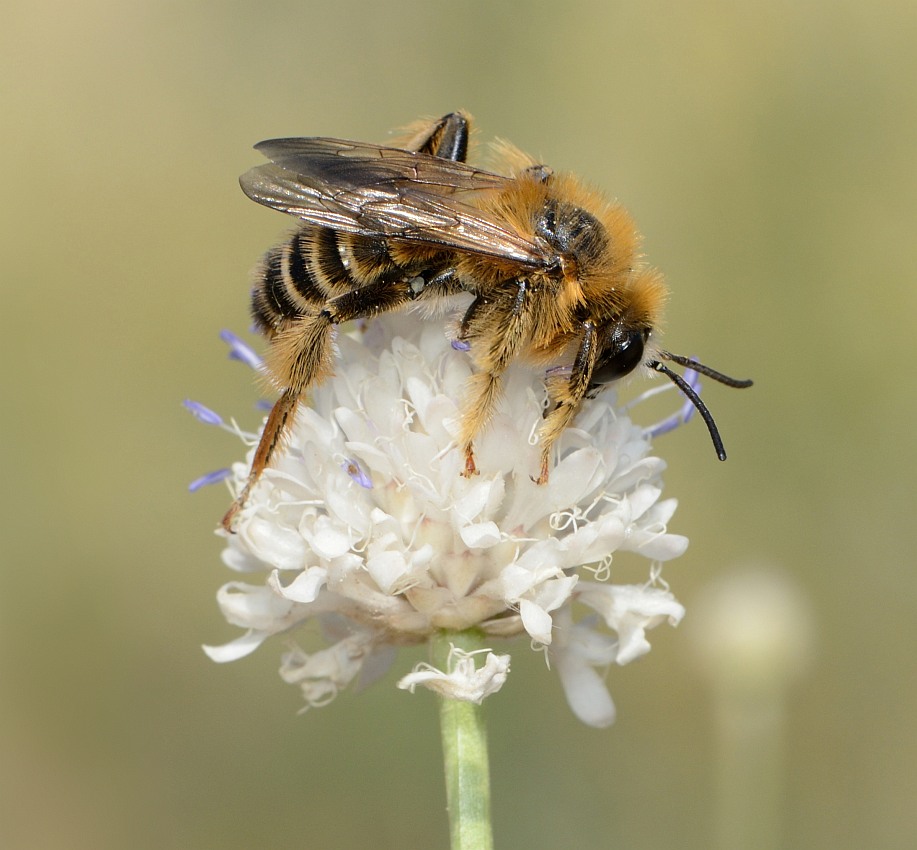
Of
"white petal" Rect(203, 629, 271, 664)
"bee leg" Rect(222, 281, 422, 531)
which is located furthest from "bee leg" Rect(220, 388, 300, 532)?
"white petal" Rect(203, 629, 271, 664)

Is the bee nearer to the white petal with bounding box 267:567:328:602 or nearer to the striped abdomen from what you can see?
the striped abdomen

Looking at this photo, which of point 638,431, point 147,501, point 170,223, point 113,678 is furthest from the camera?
point 170,223

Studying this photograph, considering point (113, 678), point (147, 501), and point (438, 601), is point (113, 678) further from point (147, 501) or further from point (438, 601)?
point (438, 601)

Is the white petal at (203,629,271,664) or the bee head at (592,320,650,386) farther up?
the bee head at (592,320,650,386)

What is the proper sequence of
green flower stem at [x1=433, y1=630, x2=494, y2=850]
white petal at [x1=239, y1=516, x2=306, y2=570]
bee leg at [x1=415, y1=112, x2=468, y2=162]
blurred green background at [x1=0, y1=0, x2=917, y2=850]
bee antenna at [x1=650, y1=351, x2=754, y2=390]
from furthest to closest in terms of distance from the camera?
blurred green background at [x1=0, y1=0, x2=917, y2=850]
bee leg at [x1=415, y1=112, x2=468, y2=162]
bee antenna at [x1=650, y1=351, x2=754, y2=390]
white petal at [x1=239, y1=516, x2=306, y2=570]
green flower stem at [x1=433, y1=630, x2=494, y2=850]

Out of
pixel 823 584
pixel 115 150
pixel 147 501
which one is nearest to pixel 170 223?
pixel 115 150

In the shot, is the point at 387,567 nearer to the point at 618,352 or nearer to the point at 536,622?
the point at 536,622
